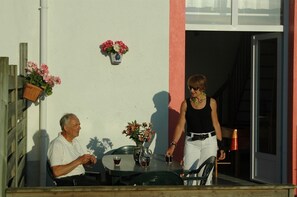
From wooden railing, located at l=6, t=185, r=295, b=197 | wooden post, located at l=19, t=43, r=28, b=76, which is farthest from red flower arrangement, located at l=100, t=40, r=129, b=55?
wooden railing, located at l=6, t=185, r=295, b=197

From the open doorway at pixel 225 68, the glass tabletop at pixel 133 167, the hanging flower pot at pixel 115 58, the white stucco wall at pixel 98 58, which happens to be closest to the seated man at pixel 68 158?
the glass tabletop at pixel 133 167

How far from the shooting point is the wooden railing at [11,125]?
5.18 m

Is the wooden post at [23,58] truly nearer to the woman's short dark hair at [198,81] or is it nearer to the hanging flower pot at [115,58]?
the hanging flower pot at [115,58]

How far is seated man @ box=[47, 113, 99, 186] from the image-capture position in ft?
21.6

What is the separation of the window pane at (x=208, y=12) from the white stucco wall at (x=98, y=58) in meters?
0.44

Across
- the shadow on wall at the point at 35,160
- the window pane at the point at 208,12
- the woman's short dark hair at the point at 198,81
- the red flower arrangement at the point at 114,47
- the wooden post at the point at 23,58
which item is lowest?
the shadow on wall at the point at 35,160

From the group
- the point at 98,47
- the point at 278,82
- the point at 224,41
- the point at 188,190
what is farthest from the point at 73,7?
the point at 224,41

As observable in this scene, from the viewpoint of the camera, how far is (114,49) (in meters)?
8.31

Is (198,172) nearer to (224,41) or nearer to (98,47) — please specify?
(98,47)

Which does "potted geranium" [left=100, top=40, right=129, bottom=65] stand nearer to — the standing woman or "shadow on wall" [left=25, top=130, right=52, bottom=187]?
the standing woman

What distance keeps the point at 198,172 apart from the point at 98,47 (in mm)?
2187

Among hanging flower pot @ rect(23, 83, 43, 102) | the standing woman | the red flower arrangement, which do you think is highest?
the red flower arrangement

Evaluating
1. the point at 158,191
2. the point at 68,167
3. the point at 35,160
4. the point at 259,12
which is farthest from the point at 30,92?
the point at 259,12

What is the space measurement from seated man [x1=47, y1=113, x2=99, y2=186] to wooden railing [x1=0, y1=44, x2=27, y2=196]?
0.37 metres
